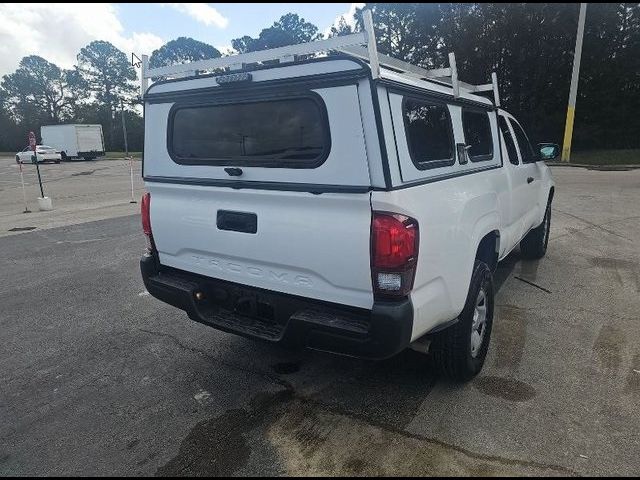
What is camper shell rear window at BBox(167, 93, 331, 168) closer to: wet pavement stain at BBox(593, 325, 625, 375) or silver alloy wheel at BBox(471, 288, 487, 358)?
silver alloy wheel at BBox(471, 288, 487, 358)

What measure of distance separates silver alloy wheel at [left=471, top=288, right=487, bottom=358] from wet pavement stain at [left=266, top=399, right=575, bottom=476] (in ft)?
2.83

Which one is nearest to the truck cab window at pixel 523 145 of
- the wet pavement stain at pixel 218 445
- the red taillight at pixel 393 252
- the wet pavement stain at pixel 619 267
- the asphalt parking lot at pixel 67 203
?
the wet pavement stain at pixel 619 267

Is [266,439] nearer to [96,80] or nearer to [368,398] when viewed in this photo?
[368,398]

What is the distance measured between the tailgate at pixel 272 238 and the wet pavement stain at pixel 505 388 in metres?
1.23

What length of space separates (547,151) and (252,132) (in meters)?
3.92

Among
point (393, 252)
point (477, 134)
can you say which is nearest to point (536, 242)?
point (477, 134)

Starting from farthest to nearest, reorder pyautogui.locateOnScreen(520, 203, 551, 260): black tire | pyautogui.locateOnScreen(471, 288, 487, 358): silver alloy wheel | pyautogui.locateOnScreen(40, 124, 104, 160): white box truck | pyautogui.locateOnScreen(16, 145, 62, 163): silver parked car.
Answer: pyautogui.locateOnScreen(40, 124, 104, 160): white box truck → pyautogui.locateOnScreen(16, 145, 62, 163): silver parked car → pyautogui.locateOnScreen(520, 203, 551, 260): black tire → pyautogui.locateOnScreen(471, 288, 487, 358): silver alloy wheel

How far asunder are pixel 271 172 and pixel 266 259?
0.52 meters

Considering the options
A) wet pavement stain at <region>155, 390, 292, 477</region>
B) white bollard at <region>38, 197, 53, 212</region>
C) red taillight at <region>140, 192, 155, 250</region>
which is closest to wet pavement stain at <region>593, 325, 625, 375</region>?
wet pavement stain at <region>155, 390, 292, 477</region>

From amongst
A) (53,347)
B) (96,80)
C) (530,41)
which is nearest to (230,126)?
(53,347)

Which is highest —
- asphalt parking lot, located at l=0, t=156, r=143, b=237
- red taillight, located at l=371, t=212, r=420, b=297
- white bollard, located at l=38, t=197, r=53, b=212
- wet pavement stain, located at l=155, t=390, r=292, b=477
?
red taillight, located at l=371, t=212, r=420, b=297

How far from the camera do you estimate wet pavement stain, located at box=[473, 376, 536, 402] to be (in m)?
2.93

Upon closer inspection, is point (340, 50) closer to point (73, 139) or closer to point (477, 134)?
point (477, 134)

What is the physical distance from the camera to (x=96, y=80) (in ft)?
222
